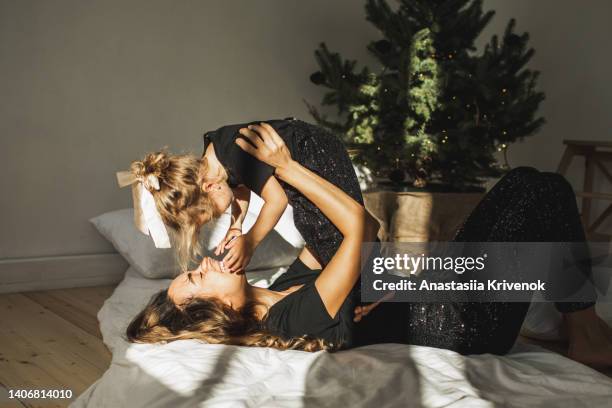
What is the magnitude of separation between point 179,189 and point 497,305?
981 millimetres

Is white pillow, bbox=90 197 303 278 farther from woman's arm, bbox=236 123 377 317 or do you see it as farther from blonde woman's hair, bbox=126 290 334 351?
woman's arm, bbox=236 123 377 317

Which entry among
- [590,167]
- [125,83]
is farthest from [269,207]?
[590,167]

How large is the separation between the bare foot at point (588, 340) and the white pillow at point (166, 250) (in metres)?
1.39

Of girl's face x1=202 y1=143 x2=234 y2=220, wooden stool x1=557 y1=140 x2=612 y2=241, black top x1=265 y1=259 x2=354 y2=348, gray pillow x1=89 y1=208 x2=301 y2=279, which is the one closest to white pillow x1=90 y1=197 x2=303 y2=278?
gray pillow x1=89 y1=208 x2=301 y2=279

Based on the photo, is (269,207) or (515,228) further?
(269,207)

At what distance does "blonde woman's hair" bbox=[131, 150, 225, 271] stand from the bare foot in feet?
3.81

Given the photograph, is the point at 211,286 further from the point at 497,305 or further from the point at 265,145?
the point at 497,305

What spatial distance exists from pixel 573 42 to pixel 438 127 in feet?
4.25

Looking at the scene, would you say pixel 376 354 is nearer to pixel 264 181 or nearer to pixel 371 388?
pixel 371 388

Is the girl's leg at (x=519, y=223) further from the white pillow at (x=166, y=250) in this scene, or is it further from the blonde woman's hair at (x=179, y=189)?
the white pillow at (x=166, y=250)

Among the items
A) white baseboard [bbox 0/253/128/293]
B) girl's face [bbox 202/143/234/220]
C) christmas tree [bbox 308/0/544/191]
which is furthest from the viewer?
christmas tree [bbox 308/0/544/191]

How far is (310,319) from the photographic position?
5.82 ft

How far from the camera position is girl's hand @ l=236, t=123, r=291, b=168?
6.19ft

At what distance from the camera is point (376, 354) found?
68.7 inches
